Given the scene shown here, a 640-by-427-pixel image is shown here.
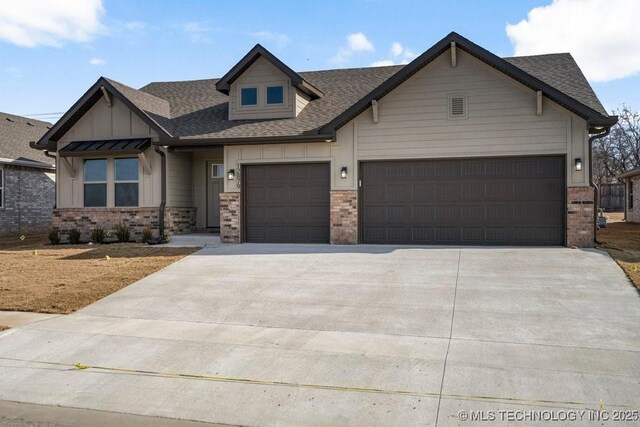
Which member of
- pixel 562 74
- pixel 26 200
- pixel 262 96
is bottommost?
pixel 26 200

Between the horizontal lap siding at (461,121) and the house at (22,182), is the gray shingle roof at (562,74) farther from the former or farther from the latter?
the house at (22,182)

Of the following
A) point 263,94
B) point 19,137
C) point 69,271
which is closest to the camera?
point 69,271

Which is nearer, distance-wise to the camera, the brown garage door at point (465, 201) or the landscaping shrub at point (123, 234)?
the brown garage door at point (465, 201)

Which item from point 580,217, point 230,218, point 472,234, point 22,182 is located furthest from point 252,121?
point 22,182

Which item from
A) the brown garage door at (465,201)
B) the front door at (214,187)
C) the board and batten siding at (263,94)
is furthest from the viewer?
the front door at (214,187)

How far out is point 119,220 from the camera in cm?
1661

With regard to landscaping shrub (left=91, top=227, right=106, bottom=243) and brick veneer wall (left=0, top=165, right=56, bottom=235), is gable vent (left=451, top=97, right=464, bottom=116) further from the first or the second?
brick veneer wall (left=0, top=165, right=56, bottom=235)

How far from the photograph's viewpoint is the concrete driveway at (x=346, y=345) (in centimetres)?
498

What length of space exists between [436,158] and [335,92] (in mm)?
5231

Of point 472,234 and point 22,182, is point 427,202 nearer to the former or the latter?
point 472,234

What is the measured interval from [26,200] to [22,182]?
76 cm

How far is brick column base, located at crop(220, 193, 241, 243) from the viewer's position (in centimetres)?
1521

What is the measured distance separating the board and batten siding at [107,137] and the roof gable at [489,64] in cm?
569

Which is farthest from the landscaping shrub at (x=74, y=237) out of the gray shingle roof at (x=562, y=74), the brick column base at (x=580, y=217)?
the gray shingle roof at (x=562, y=74)
